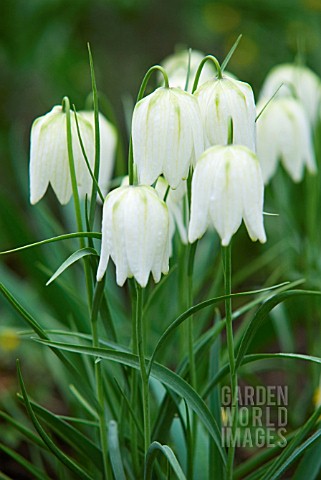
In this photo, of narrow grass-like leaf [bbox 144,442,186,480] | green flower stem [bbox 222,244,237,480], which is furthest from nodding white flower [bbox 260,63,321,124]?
narrow grass-like leaf [bbox 144,442,186,480]

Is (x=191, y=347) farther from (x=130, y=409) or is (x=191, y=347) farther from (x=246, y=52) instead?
(x=246, y=52)

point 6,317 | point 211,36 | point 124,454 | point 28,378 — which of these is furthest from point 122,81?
point 124,454

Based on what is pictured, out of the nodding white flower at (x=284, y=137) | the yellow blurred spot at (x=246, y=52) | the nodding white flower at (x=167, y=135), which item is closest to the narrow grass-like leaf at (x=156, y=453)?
the nodding white flower at (x=167, y=135)

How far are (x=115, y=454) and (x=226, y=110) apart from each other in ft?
1.61

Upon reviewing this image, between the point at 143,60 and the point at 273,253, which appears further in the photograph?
the point at 143,60

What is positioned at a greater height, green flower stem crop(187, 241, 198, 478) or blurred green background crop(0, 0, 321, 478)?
blurred green background crop(0, 0, 321, 478)

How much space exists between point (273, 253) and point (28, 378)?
2.29 feet

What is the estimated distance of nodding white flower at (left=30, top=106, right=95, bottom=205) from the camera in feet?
3.21

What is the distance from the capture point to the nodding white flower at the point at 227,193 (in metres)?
0.82

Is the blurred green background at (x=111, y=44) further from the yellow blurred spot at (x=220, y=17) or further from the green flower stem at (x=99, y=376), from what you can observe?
the green flower stem at (x=99, y=376)

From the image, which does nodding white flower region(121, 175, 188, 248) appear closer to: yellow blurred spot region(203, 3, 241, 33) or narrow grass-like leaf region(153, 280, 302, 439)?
narrow grass-like leaf region(153, 280, 302, 439)

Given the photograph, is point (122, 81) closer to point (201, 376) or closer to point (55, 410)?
point (55, 410)

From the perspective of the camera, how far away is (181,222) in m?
1.11

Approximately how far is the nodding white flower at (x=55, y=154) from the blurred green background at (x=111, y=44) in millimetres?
1215
